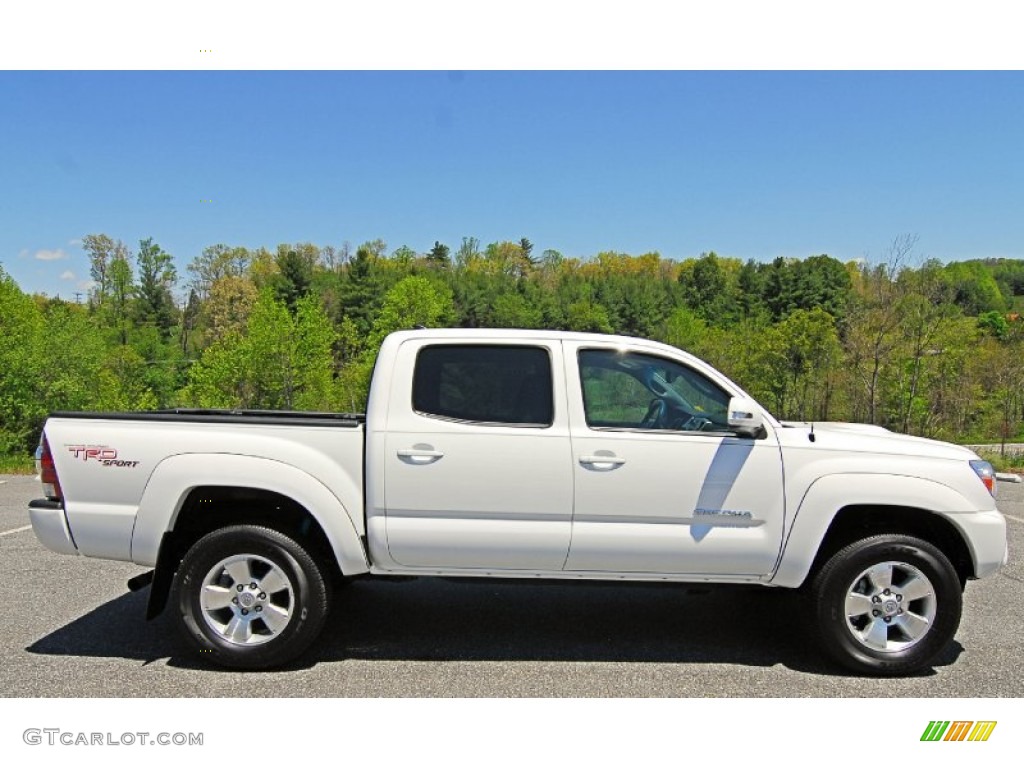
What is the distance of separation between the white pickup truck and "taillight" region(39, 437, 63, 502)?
0.4 inches

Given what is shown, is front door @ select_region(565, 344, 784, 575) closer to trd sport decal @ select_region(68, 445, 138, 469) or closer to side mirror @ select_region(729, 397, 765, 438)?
side mirror @ select_region(729, 397, 765, 438)

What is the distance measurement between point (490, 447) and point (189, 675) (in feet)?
6.78

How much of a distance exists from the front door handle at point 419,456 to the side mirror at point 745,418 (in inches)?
62.4

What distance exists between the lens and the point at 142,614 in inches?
202

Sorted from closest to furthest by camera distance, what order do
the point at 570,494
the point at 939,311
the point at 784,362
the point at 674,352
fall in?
the point at 570,494
the point at 674,352
the point at 939,311
the point at 784,362

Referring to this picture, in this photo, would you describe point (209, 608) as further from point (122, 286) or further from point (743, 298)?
point (743, 298)

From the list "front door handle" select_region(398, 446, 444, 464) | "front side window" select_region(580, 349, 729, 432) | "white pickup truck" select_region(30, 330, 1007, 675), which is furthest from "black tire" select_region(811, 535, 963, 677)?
"front door handle" select_region(398, 446, 444, 464)

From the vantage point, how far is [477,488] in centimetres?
402

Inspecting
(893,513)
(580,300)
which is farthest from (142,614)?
(580,300)

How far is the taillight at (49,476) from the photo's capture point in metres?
4.13

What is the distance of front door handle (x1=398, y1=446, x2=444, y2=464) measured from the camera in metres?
4.03

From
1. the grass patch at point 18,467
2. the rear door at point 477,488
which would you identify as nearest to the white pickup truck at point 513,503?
the rear door at point 477,488

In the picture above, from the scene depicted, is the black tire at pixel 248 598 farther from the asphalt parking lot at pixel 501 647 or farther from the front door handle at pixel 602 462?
the front door handle at pixel 602 462
